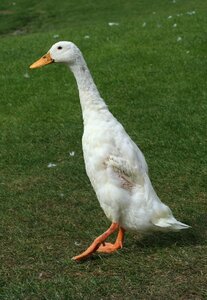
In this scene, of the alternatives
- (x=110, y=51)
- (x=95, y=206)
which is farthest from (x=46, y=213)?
(x=110, y=51)

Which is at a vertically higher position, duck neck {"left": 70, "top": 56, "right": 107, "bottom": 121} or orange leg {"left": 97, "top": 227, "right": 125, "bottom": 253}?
duck neck {"left": 70, "top": 56, "right": 107, "bottom": 121}

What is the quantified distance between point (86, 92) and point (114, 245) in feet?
3.88

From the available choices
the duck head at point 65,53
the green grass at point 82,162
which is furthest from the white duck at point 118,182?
the duck head at point 65,53

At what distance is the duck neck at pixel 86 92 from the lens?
487cm

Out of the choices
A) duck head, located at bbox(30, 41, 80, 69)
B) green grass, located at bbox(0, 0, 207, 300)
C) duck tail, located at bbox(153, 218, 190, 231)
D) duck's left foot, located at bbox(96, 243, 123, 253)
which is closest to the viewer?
green grass, located at bbox(0, 0, 207, 300)

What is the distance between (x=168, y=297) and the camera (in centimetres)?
397

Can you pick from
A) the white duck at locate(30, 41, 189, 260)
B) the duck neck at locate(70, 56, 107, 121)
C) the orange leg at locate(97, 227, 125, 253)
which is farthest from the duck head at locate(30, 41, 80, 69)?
the orange leg at locate(97, 227, 125, 253)

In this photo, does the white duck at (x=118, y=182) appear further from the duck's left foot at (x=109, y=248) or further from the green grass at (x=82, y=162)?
the green grass at (x=82, y=162)

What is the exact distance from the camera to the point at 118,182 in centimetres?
469

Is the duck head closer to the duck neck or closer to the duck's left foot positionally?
the duck neck

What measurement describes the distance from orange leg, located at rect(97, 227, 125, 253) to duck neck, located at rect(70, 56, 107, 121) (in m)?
0.93

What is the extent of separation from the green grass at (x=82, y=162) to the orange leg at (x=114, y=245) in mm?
82

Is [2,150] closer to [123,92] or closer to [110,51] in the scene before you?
[123,92]

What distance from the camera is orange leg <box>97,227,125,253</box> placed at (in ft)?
15.7
